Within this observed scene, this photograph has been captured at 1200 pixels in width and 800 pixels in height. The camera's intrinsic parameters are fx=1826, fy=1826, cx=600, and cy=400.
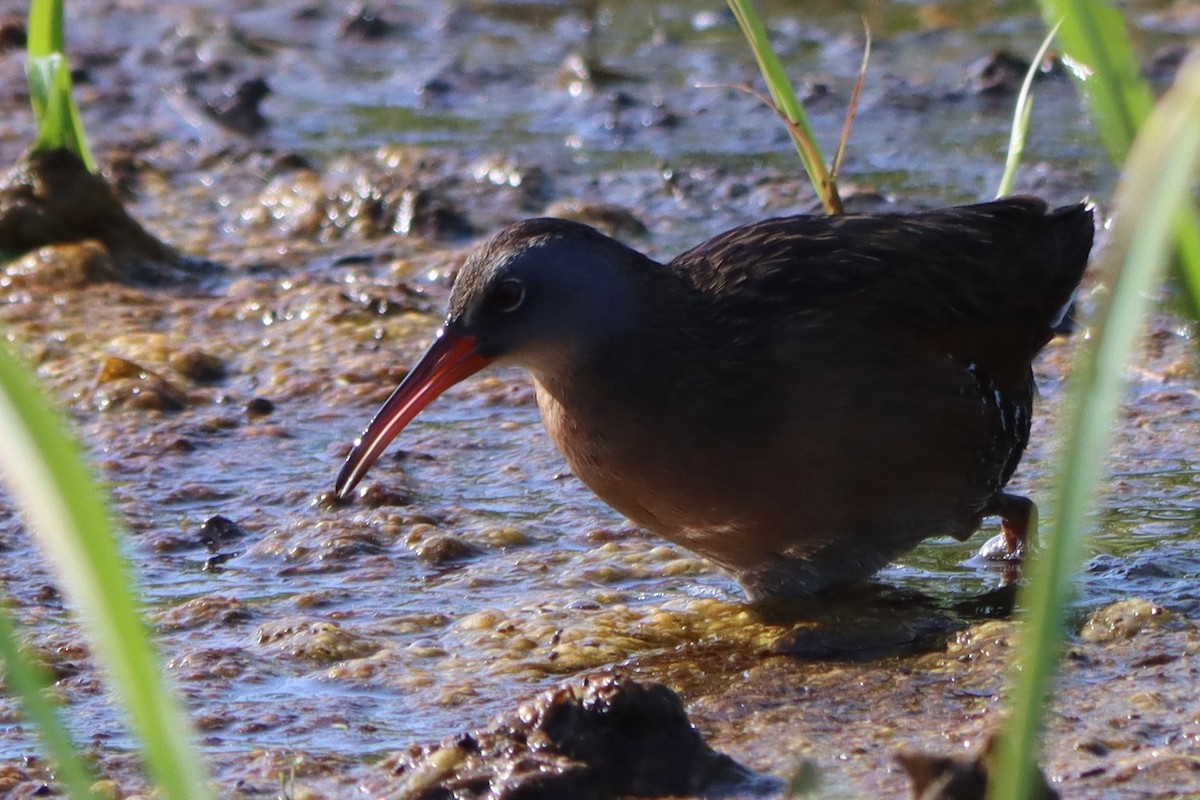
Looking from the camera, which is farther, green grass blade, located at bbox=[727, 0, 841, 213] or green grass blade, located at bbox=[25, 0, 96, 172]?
green grass blade, located at bbox=[25, 0, 96, 172]

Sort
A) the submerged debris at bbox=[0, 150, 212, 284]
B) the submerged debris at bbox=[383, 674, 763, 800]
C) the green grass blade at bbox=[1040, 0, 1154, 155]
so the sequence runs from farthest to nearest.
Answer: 1. the submerged debris at bbox=[0, 150, 212, 284]
2. the submerged debris at bbox=[383, 674, 763, 800]
3. the green grass blade at bbox=[1040, 0, 1154, 155]

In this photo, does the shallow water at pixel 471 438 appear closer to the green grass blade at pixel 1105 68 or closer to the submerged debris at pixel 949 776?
the submerged debris at pixel 949 776

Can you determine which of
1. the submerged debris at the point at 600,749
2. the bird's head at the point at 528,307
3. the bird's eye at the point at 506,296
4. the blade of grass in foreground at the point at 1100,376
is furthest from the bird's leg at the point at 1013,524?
the blade of grass in foreground at the point at 1100,376

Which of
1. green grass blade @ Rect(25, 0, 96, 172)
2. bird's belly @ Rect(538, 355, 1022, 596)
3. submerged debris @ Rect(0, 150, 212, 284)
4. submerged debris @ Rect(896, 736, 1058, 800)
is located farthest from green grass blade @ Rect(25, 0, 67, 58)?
submerged debris @ Rect(896, 736, 1058, 800)

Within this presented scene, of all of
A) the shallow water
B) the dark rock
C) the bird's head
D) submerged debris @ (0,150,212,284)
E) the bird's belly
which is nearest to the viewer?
the shallow water

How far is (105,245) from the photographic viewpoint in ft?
19.8

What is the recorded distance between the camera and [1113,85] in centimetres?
163

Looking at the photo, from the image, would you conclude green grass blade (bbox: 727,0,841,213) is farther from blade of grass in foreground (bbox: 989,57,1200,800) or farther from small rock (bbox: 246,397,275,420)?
blade of grass in foreground (bbox: 989,57,1200,800)

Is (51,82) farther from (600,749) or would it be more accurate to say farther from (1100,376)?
(1100,376)

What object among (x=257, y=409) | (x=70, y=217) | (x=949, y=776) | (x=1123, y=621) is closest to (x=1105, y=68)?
(x=949, y=776)

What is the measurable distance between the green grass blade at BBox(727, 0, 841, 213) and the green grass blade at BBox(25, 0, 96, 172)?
6.69 feet

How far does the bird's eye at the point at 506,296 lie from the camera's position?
356cm

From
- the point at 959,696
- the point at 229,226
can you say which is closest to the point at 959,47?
the point at 229,226

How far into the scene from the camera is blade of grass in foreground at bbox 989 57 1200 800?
1.43 metres
